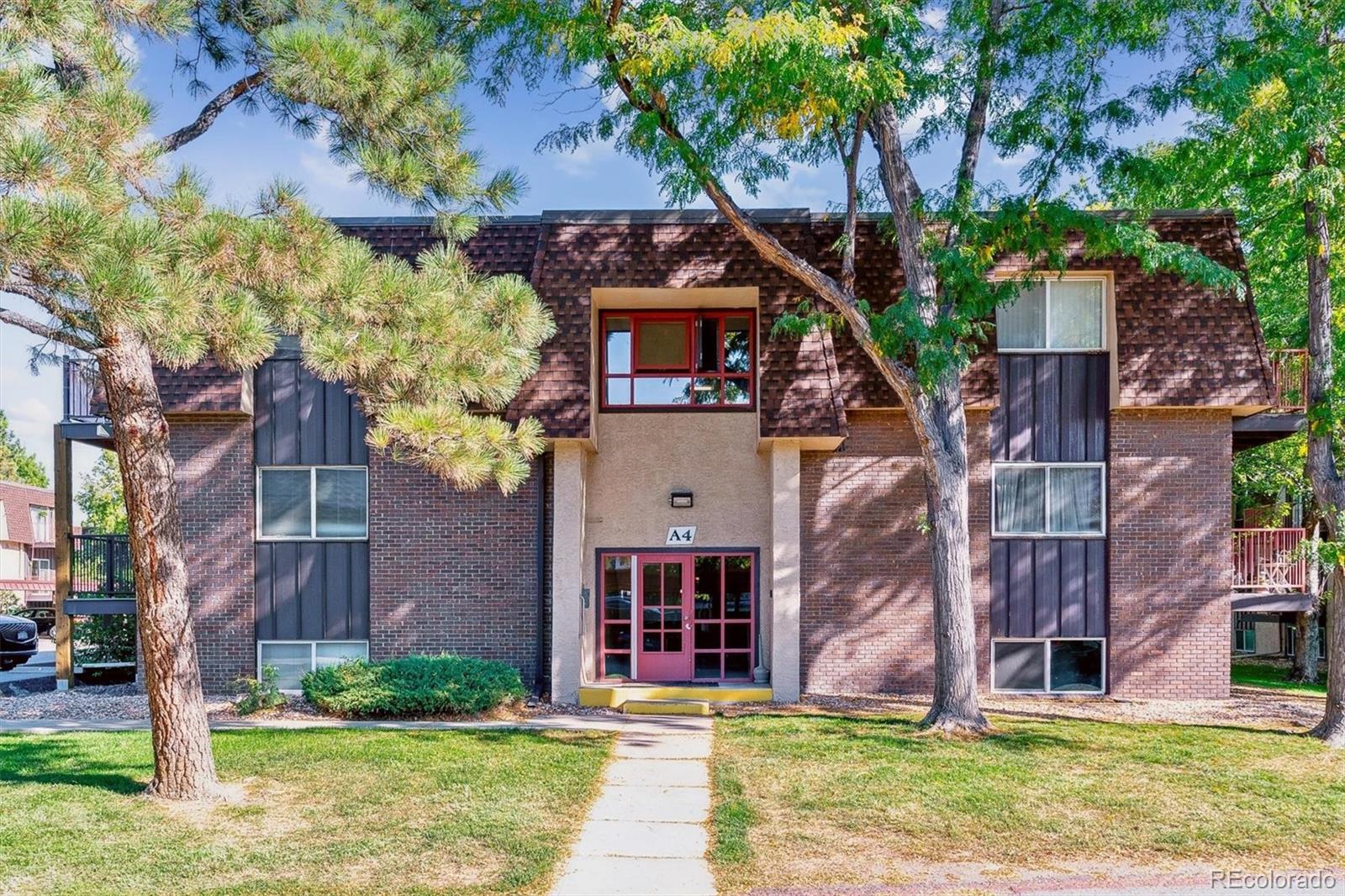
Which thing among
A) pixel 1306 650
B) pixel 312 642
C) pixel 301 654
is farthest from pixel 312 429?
pixel 1306 650

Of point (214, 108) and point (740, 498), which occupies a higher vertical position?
point (214, 108)

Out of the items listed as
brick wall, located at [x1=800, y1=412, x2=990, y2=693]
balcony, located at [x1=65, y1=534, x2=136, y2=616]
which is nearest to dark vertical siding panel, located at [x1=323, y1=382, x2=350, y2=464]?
balcony, located at [x1=65, y1=534, x2=136, y2=616]

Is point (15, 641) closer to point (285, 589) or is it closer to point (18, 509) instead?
point (285, 589)

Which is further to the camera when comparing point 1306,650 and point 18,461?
point 18,461

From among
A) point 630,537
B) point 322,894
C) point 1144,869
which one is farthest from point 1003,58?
point 322,894

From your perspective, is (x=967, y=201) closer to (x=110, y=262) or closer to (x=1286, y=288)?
(x=110, y=262)

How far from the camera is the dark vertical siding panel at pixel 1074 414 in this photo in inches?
527

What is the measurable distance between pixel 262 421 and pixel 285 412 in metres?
0.35

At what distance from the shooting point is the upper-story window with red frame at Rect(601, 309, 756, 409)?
45.1ft

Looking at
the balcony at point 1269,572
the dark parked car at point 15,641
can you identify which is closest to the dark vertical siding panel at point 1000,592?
the balcony at point 1269,572

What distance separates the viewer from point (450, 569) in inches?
527

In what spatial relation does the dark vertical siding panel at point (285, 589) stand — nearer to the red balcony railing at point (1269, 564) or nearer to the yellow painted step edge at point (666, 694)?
the yellow painted step edge at point (666, 694)

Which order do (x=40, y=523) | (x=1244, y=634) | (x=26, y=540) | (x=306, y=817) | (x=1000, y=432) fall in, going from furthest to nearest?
(x=40, y=523) → (x=26, y=540) → (x=1244, y=634) → (x=1000, y=432) → (x=306, y=817)

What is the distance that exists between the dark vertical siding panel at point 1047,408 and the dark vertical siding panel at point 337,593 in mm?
9970
